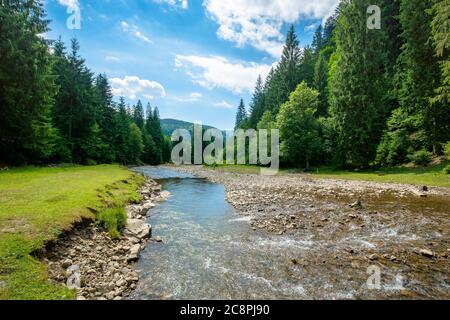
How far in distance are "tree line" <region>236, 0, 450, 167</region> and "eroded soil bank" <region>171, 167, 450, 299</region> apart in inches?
382

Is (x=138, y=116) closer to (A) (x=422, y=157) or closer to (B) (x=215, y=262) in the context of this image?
(A) (x=422, y=157)

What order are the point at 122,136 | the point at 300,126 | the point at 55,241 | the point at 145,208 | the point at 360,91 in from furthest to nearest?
the point at 122,136
the point at 300,126
the point at 360,91
the point at 145,208
the point at 55,241

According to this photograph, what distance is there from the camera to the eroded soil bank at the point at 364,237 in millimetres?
6793

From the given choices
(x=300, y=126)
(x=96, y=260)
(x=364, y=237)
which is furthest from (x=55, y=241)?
(x=300, y=126)

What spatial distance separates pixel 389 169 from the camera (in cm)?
Result: 2775

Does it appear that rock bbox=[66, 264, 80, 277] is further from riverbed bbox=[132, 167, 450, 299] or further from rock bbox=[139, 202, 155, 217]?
rock bbox=[139, 202, 155, 217]

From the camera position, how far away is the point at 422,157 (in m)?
25.8

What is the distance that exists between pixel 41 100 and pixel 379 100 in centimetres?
3802

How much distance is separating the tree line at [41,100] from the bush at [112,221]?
21.4m

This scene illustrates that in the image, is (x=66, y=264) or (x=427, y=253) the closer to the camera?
(x=66, y=264)

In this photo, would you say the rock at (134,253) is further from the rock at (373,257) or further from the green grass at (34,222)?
the rock at (373,257)

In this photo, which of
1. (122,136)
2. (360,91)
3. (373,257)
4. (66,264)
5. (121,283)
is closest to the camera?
(121,283)

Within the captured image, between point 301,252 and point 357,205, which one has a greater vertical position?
point 357,205

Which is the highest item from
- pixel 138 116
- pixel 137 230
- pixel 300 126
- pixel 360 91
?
pixel 138 116
